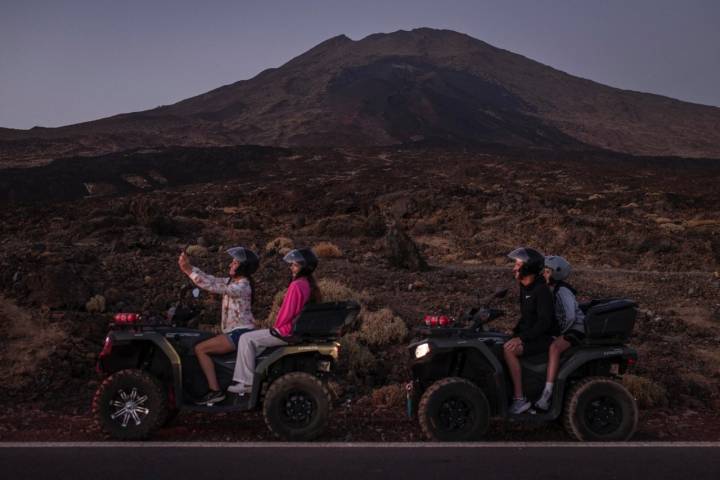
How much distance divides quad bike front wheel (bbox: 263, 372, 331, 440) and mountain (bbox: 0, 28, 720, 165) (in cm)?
6995

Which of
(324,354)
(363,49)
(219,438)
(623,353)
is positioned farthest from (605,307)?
(363,49)

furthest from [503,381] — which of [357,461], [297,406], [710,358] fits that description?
[710,358]

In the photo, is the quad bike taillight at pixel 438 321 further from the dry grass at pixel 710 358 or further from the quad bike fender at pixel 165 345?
the dry grass at pixel 710 358

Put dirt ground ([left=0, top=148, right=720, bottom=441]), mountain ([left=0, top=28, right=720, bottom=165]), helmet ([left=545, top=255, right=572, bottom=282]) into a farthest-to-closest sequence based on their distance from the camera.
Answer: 1. mountain ([left=0, top=28, right=720, bottom=165])
2. dirt ground ([left=0, top=148, right=720, bottom=441])
3. helmet ([left=545, top=255, right=572, bottom=282])

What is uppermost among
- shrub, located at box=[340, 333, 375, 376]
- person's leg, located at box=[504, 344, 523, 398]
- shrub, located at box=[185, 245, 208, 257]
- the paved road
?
shrub, located at box=[185, 245, 208, 257]

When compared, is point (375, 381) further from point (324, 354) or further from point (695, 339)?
point (695, 339)

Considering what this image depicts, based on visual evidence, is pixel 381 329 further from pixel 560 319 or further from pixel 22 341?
pixel 22 341

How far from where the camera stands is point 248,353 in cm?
597

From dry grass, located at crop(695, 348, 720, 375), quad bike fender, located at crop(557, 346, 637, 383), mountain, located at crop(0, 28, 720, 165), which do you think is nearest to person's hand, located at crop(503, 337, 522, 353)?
quad bike fender, located at crop(557, 346, 637, 383)

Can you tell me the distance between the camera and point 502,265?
832 inches

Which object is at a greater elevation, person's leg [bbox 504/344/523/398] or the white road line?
person's leg [bbox 504/344/523/398]

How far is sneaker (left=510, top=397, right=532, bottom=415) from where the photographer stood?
19.6ft

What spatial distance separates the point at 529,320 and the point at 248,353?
239 centimetres

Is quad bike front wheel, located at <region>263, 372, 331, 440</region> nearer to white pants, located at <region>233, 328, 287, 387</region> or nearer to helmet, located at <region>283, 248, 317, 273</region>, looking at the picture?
white pants, located at <region>233, 328, 287, 387</region>
